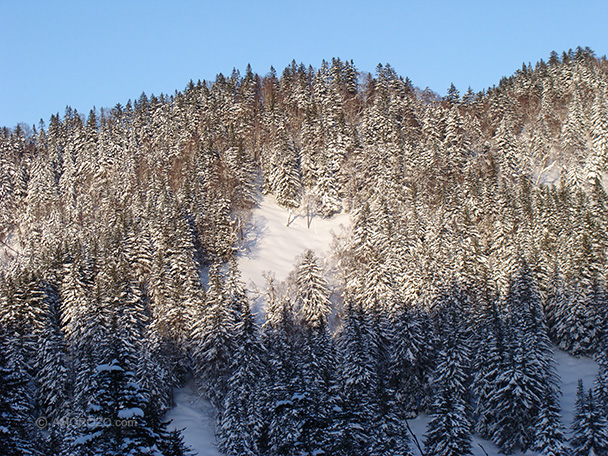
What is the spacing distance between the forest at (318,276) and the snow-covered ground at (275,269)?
140 centimetres

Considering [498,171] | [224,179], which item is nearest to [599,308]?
[498,171]

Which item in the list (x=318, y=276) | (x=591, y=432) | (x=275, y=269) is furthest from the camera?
(x=275, y=269)

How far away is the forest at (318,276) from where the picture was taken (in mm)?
33500

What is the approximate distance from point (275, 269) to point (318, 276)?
1695 centimetres

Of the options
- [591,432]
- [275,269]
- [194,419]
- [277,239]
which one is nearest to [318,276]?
[275,269]

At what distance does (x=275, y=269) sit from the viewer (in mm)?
75750

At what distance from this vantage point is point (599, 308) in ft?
164

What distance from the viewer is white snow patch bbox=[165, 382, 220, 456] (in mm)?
45750

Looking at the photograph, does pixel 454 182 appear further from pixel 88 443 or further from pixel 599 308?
pixel 88 443

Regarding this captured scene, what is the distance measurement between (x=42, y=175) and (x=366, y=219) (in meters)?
68.6

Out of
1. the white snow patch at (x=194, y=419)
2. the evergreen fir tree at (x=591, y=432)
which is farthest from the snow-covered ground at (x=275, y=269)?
the evergreen fir tree at (x=591, y=432)

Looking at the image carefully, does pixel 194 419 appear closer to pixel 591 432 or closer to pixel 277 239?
pixel 591 432

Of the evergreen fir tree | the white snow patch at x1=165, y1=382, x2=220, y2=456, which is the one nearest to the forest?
the evergreen fir tree

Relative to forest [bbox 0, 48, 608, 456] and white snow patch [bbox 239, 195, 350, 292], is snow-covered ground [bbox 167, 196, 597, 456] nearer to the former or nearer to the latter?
white snow patch [bbox 239, 195, 350, 292]
